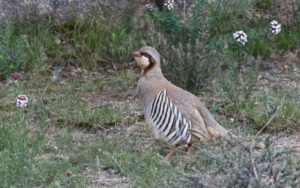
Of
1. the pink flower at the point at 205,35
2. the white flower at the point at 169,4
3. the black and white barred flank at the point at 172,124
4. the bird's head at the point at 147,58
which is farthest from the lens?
the white flower at the point at 169,4

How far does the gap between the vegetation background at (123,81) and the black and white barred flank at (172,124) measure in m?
0.12

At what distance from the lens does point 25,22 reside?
9391 mm

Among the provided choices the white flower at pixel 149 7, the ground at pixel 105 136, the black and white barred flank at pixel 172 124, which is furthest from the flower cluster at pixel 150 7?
the black and white barred flank at pixel 172 124

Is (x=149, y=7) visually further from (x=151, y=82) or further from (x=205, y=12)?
(x=151, y=82)

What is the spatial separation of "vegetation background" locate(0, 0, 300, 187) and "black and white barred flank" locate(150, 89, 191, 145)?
12cm

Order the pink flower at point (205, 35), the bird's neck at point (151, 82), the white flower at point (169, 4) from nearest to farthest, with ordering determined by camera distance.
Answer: the bird's neck at point (151, 82)
the pink flower at point (205, 35)
the white flower at point (169, 4)

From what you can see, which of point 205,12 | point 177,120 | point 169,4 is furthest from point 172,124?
point 169,4

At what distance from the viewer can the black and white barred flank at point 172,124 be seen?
6.87m

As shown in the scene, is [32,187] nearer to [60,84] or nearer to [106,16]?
[60,84]

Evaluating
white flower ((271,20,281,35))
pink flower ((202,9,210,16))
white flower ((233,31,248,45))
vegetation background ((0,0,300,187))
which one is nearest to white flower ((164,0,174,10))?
vegetation background ((0,0,300,187))

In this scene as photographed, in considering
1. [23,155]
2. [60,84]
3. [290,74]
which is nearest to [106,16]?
[60,84]

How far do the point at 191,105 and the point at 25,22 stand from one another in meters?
2.90

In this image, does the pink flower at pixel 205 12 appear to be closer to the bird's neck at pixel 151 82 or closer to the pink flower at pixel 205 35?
the pink flower at pixel 205 35

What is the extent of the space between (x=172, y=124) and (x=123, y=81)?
6.79 ft
